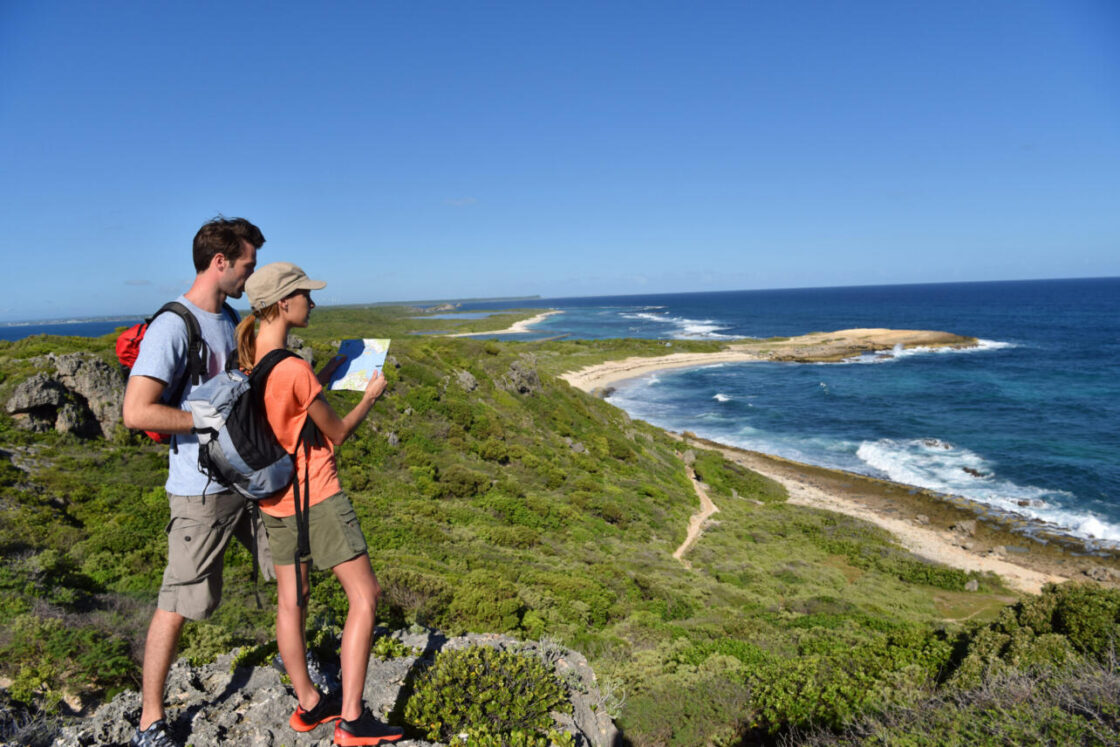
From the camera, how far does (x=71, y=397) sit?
11008 millimetres

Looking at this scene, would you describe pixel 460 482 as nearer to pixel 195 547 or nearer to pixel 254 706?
pixel 254 706

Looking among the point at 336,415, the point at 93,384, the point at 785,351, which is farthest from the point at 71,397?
the point at 785,351

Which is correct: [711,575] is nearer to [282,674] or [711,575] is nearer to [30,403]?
[282,674]

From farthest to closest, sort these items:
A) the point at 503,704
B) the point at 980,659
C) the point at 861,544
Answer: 1. the point at 861,544
2. the point at 980,659
3. the point at 503,704

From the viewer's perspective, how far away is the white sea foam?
20188 mm

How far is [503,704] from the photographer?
3457 millimetres

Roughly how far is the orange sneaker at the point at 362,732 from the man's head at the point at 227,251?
2459 millimetres

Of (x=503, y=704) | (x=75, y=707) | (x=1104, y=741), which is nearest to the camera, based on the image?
(x=1104, y=741)

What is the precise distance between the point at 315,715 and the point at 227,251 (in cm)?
270

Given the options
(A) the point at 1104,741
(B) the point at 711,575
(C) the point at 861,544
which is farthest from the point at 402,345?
(A) the point at 1104,741

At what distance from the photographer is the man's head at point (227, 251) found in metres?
2.92

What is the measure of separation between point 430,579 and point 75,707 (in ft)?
14.0

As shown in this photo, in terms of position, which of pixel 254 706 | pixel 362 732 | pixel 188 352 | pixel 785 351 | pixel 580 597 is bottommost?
pixel 785 351

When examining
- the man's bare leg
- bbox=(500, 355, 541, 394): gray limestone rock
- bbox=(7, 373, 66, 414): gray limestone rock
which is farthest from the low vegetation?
bbox=(500, 355, 541, 394): gray limestone rock
